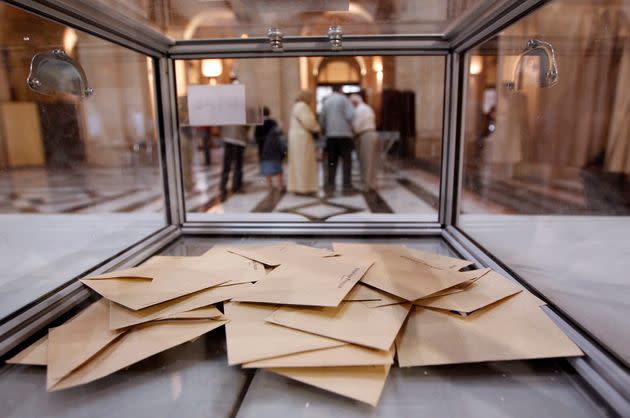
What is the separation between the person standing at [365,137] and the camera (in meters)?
1.49

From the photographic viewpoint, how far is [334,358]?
1.39ft

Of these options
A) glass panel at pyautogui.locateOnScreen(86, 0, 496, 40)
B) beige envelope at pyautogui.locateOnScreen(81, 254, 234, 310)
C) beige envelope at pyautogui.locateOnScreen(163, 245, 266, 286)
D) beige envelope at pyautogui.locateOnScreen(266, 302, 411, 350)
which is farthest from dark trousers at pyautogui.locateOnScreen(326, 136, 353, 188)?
beige envelope at pyautogui.locateOnScreen(266, 302, 411, 350)

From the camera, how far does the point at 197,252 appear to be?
0.91 meters

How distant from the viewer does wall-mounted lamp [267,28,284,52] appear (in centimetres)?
90

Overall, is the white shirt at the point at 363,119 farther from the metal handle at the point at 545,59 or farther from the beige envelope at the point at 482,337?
the beige envelope at the point at 482,337

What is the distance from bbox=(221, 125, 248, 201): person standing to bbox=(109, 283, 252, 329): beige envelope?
3.44 ft

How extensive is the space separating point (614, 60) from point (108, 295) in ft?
11.9

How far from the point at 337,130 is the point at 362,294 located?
3.71ft

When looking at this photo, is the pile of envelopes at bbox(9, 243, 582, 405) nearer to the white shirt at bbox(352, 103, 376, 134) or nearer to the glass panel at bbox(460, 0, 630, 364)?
the glass panel at bbox(460, 0, 630, 364)

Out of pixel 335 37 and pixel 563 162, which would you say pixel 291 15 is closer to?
pixel 335 37

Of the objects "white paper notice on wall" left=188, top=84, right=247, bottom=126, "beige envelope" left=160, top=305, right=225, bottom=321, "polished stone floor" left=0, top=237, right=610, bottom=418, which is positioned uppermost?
"white paper notice on wall" left=188, top=84, right=247, bottom=126

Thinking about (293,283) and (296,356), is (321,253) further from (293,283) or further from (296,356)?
(296,356)

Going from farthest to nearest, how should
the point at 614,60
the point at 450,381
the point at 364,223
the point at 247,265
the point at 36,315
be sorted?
the point at 614,60, the point at 364,223, the point at 247,265, the point at 36,315, the point at 450,381

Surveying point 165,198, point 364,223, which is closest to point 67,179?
point 165,198
